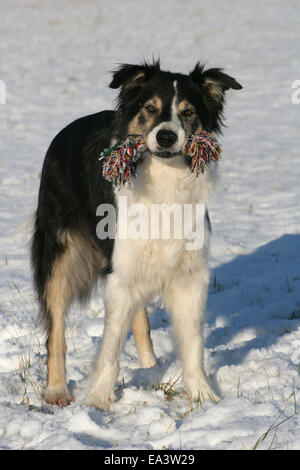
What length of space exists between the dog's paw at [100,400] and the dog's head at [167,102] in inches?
61.6

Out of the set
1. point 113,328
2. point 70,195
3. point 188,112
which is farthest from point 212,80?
point 113,328

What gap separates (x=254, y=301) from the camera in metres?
5.96

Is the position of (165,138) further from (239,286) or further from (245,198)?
(245,198)

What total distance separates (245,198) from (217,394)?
509cm

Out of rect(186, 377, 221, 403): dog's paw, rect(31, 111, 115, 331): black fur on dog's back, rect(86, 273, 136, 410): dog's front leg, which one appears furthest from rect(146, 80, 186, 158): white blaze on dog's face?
rect(186, 377, 221, 403): dog's paw

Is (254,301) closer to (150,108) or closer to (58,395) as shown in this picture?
(58,395)

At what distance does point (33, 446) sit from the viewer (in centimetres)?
334

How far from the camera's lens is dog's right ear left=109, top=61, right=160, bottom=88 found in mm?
4051

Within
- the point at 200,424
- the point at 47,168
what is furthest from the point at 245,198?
the point at 200,424

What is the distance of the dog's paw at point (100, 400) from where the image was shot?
3.97m

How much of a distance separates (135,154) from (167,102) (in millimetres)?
392

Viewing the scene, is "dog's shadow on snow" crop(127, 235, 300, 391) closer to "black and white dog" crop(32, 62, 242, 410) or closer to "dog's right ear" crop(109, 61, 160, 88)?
"black and white dog" crop(32, 62, 242, 410)

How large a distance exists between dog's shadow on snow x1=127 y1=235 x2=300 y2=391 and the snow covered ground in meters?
0.01

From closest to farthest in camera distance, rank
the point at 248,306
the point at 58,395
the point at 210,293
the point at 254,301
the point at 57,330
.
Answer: the point at 58,395
the point at 57,330
the point at 248,306
the point at 254,301
the point at 210,293
